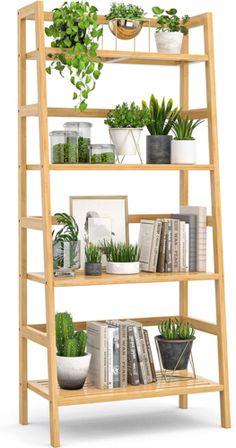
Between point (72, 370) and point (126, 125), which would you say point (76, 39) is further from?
point (72, 370)

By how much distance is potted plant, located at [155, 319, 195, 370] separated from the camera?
5.76 meters

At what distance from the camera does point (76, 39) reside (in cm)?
530

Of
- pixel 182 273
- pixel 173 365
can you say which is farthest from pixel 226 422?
pixel 182 273

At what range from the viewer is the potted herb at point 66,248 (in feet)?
17.9

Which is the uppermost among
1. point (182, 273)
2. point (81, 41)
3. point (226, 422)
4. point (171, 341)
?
point (81, 41)

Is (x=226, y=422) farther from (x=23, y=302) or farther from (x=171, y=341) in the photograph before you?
(x=23, y=302)

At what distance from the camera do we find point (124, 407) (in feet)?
20.0

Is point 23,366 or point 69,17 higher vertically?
point 69,17

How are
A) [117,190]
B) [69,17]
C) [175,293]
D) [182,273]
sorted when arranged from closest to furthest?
[69,17]
[182,273]
[117,190]
[175,293]

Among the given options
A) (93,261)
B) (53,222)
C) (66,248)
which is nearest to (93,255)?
(93,261)

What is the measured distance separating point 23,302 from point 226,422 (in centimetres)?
120

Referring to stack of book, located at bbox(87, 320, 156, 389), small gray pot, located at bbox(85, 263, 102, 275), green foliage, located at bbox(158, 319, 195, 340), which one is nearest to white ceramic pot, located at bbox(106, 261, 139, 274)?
small gray pot, located at bbox(85, 263, 102, 275)

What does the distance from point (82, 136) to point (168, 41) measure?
66 centimetres

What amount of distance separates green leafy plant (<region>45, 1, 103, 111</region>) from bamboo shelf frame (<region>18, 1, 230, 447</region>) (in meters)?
0.07
